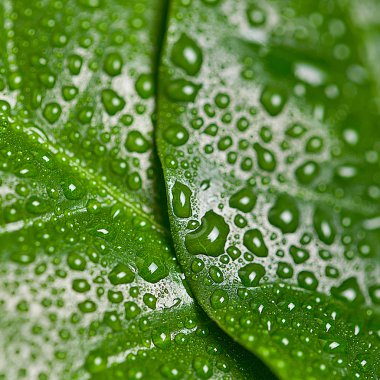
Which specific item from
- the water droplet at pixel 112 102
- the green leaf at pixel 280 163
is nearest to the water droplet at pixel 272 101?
the green leaf at pixel 280 163

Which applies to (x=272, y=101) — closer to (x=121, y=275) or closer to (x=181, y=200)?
(x=181, y=200)

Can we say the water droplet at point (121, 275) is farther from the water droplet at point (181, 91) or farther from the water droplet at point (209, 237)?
the water droplet at point (181, 91)

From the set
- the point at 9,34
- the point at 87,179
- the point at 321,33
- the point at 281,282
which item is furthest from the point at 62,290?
the point at 321,33

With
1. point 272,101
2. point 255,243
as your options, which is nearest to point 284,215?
point 255,243

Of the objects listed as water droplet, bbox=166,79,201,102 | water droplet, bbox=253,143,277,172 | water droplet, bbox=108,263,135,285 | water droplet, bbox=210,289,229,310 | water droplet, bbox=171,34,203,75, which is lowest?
water droplet, bbox=210,289,229,310

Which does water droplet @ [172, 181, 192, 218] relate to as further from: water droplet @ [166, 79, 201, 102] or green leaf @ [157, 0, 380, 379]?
water droplet @ [166, 79, 201, 102]

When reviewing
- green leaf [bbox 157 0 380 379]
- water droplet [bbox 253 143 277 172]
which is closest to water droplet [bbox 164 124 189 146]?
green leaf [bbox 157 0 380 379]
